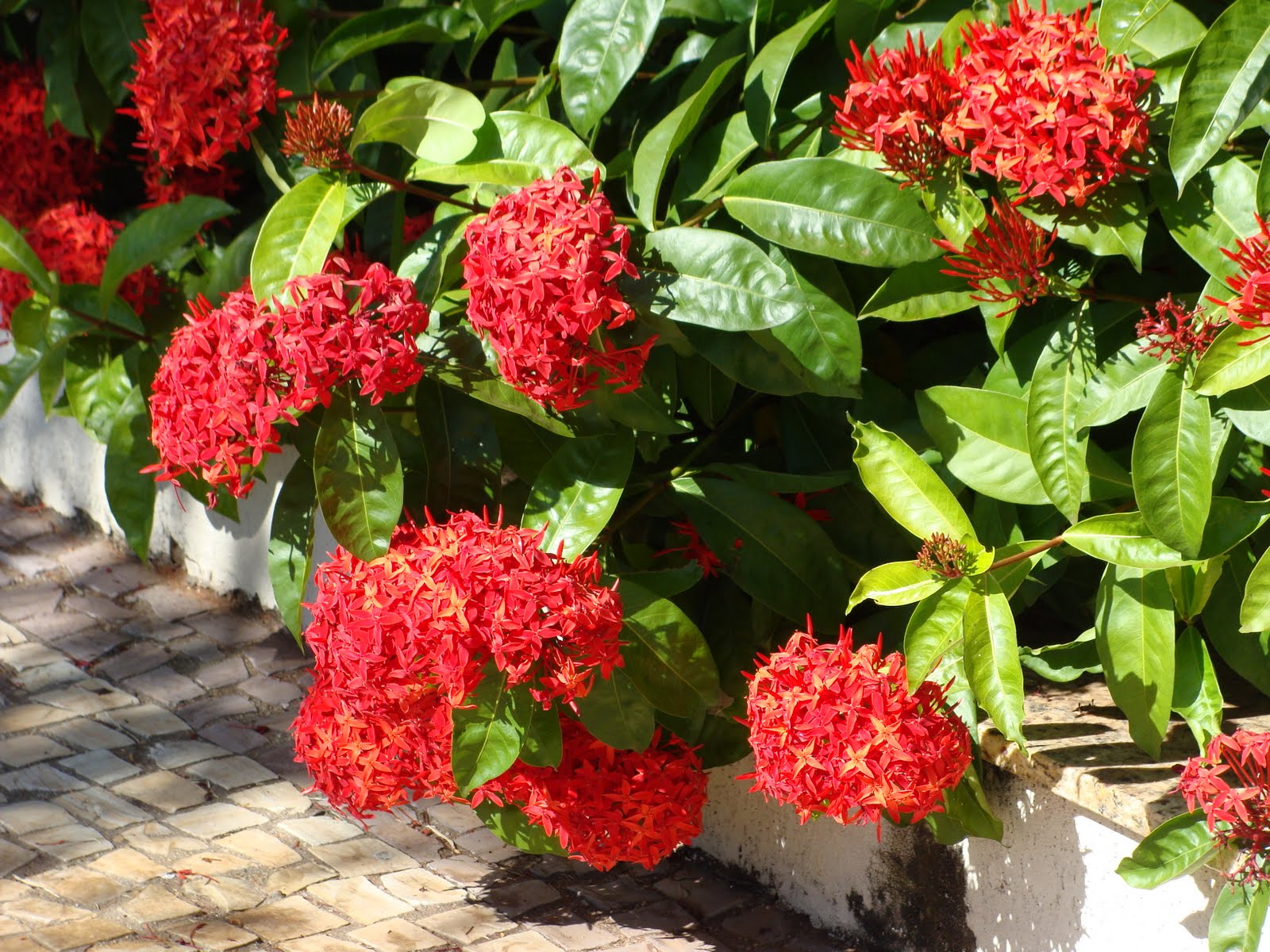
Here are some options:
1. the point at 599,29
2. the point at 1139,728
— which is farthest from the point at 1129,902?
the point at 599,29

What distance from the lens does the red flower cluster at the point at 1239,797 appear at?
168 centimetres

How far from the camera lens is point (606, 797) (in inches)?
90.0

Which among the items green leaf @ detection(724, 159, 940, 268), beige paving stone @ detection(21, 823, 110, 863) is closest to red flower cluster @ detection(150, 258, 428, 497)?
green leaf @ detection(724, 159, 940, 268)

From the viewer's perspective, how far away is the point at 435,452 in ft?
7.77

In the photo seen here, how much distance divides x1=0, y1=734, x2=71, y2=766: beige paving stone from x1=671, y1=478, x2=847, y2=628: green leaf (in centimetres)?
179

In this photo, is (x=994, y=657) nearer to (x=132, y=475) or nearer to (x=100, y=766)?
(x=132, y=475)

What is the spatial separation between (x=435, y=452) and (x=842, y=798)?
0.97 m

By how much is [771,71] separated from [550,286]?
1.94 ft

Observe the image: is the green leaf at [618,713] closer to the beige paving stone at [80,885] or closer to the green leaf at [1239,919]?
the green leaf at [1239,919]

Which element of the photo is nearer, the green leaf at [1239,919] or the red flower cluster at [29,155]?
the green leaf at [1239,919]

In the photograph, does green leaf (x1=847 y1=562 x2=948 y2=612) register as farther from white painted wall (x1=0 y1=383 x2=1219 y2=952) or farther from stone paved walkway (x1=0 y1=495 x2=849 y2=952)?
stone paved walkway (x1=0 y1=495 x2=849 y2=952)

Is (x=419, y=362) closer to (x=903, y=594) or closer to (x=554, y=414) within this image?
(x=554, y=414)

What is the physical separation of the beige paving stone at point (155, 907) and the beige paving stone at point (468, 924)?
18.1 inches

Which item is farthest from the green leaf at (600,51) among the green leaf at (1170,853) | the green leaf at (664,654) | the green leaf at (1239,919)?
the green leaf at (1239,919)
